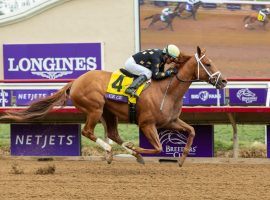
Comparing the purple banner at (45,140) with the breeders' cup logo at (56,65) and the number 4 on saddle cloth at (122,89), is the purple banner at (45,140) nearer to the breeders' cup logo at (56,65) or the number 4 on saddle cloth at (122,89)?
the number 4 on saddle cloth at (122,89)

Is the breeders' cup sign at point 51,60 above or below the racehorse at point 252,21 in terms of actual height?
below

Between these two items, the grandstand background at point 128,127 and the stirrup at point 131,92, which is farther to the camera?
the stirrup at point 131,92

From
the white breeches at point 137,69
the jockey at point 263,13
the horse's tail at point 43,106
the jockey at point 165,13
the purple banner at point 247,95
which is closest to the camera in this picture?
the white breeches at point 137,69

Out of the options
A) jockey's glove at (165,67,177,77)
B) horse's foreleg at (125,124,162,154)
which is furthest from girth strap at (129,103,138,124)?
jockey's glove at (165,67,177,77)

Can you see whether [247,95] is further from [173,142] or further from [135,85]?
[135,85]

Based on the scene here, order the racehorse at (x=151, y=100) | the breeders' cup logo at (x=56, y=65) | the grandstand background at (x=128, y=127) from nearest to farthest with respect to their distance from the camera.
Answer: the grandstand background at (x=128, y=127) < the racehorse at (x=151, y=100) < the breeders' cup logo at (x=56, y=65)

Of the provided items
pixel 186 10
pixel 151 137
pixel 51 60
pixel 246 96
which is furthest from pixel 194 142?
pixel 186 10

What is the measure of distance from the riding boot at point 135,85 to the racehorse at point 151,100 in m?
0.13

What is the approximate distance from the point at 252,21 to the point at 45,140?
10.0 meters

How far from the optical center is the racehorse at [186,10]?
2255 centimetres

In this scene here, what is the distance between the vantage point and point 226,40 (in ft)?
75.3

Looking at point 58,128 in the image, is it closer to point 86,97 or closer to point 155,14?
point 86,97

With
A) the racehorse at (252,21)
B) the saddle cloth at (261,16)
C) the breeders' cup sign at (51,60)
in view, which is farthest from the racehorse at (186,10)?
the breeders' cup sign at (51,60)

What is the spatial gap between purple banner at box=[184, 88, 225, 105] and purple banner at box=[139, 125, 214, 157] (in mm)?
597
